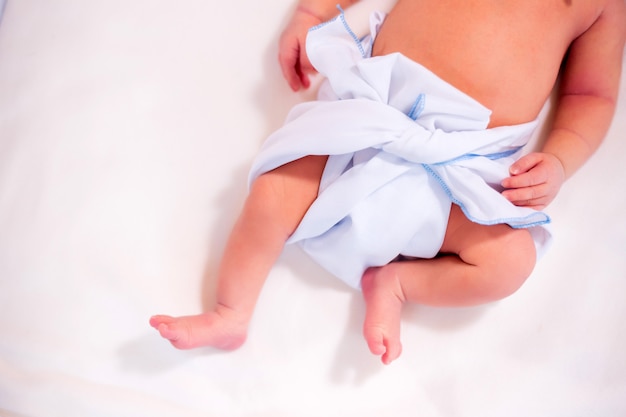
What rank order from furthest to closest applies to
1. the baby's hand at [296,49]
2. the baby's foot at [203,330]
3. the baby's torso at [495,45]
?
the baby's hand at [296,49], the baby's torso at [495,45], the baby's foot at [203,330]

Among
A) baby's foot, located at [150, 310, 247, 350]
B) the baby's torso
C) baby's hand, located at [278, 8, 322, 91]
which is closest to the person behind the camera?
baby's foot, located at [150, 310, 247, 350]

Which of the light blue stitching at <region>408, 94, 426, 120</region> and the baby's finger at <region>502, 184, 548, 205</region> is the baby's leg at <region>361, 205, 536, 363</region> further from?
the light blue stitching at <region>408, 94, 426, 120</region>

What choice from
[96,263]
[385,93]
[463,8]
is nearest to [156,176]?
[96,263]

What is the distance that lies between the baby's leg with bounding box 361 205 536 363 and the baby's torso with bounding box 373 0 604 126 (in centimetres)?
19

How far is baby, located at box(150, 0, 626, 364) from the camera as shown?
2.91 feet

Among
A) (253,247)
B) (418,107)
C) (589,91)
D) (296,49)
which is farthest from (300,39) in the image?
(589,91)

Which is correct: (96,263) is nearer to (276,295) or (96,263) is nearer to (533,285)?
(276,295)

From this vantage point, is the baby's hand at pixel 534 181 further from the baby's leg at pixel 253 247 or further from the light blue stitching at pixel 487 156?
the baby's leg at pixel 253 247

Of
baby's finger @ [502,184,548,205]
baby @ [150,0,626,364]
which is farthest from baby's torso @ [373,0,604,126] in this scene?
baby's finger @ [502,184,548,205]

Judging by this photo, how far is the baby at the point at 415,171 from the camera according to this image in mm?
888

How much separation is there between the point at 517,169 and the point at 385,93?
0.22 m

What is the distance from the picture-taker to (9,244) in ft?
3.14

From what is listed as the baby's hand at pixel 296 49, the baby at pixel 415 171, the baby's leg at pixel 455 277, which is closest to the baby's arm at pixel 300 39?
the baby's hand at pixel 296 49

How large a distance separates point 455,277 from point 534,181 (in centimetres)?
18
